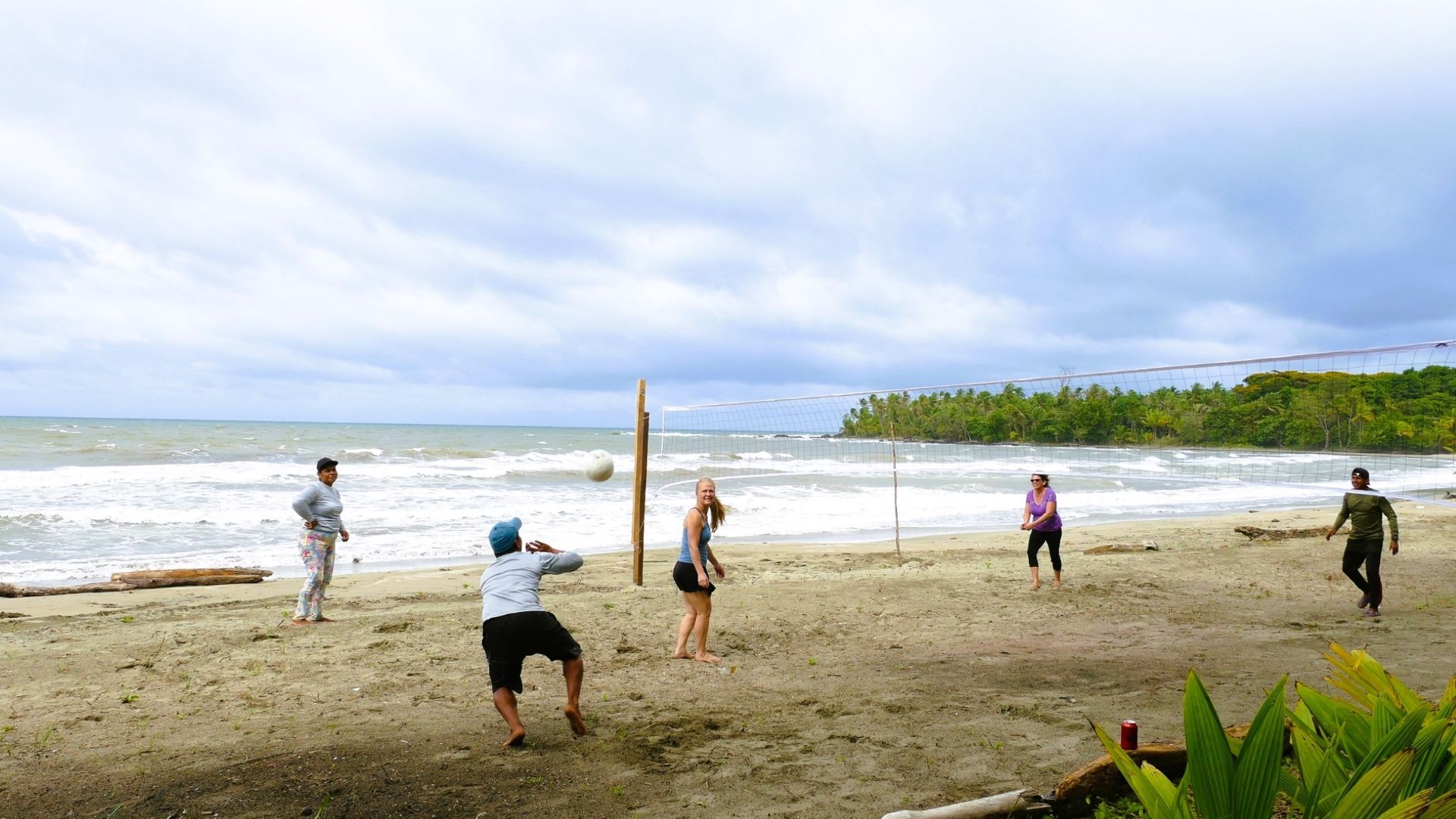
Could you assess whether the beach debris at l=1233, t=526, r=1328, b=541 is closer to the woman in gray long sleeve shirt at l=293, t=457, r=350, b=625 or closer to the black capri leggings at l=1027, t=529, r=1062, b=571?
the black capri leggings at l=1027, t=529, r=1062, b=571

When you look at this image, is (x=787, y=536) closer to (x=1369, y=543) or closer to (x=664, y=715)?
(x=1369, y=543)

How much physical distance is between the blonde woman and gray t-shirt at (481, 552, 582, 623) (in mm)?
1275

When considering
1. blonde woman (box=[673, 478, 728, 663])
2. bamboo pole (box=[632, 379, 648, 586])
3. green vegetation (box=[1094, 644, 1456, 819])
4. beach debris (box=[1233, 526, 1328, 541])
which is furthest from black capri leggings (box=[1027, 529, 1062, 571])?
beach debris (box=[1233, 526, 1328, 541])

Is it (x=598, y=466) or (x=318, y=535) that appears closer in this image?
(x=318, y=535)

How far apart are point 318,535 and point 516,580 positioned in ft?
12.1

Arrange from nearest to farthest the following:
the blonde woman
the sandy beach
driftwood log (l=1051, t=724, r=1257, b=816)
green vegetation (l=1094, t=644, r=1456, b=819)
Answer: green vegetation (l=1094, t=644, r=1456, b=819), driftwood log (l=1051, t=724, r=1257, b=816), the sandy beach, the blonde woman

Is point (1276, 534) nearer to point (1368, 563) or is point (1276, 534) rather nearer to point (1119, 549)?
point (1119, 549)

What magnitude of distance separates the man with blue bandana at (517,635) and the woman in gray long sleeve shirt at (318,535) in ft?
11.0

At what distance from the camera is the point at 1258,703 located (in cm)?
449

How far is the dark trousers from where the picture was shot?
705 cm

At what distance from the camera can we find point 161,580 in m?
9.54

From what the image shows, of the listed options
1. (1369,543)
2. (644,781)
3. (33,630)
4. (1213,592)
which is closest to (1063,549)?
(1213,592)

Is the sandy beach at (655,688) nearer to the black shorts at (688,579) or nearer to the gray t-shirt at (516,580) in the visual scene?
the black shorts at (688,579)

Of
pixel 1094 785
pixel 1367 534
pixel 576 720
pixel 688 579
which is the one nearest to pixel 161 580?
pixel 688 579
